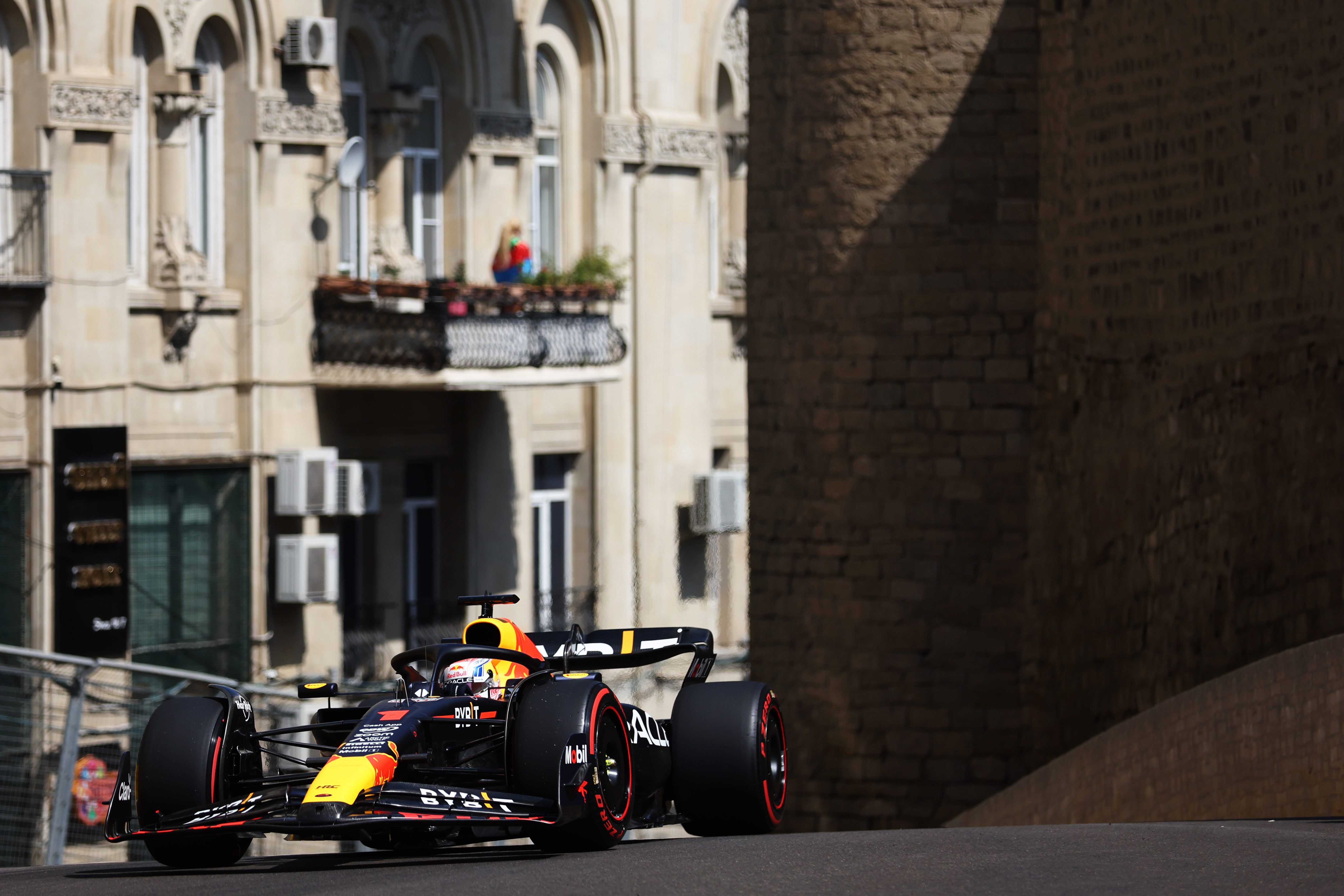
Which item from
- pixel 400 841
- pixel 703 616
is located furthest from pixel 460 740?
pixel 703 616

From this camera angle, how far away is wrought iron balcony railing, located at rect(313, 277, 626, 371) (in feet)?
79.8

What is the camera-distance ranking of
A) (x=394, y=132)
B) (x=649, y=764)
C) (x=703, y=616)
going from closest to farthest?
(x=649, y=764) → (x=394, y=132) → (x=703, y=616)

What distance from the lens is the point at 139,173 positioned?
2270cm

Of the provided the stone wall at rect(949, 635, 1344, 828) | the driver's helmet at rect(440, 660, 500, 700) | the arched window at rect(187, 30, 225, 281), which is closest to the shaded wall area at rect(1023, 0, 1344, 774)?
the stone wall at rect(949, 635, 1344, 828)

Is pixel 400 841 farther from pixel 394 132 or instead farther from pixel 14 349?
pixel 394 132

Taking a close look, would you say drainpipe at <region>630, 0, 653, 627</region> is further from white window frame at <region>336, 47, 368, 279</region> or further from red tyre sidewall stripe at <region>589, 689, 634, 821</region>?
red tyre sidewall stripe at <region>589, 689, 634, 821</region>

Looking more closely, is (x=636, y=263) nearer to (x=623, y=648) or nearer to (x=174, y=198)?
(x=174, y=198)

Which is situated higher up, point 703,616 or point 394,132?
point 394,132

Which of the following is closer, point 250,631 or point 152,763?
point 152,763

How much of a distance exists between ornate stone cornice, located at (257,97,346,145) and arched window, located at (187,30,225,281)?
46 centimetres

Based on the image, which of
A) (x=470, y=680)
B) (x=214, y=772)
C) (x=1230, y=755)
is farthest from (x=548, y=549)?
(x=214, y=772)

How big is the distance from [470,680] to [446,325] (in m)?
16.4

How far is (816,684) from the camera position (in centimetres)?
1711

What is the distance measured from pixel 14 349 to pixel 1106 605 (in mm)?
11089
